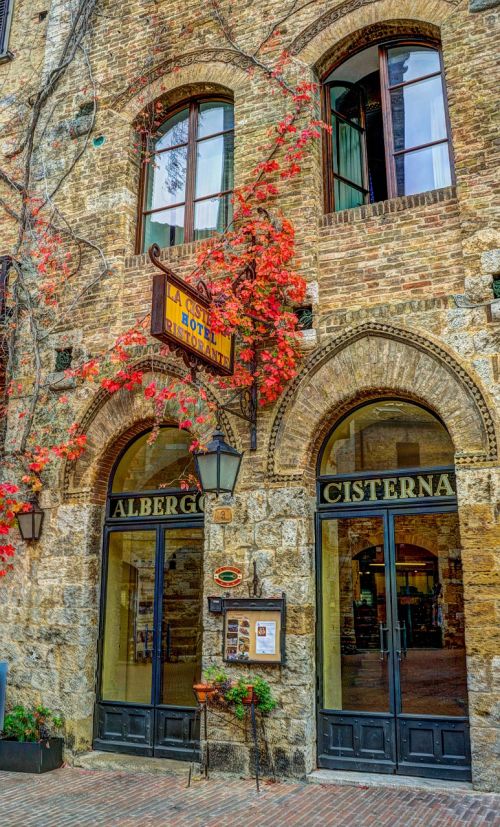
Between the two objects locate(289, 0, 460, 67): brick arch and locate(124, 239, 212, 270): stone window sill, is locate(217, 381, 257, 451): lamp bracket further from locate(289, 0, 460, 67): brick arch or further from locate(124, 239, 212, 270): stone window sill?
locate(289, 0, 460, 67): brick arch

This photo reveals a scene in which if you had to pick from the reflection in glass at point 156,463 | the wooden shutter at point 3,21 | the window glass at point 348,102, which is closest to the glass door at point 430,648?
Answer: the reflection in glass at point 156,463

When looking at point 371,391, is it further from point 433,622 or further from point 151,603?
point 151,603

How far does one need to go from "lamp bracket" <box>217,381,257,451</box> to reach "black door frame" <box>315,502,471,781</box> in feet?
4.15

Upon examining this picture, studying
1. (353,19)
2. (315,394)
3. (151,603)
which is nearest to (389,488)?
(315,394)

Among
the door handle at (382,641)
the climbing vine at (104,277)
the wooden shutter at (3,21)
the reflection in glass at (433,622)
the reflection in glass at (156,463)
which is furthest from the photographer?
the wooden shutter at (3,21)

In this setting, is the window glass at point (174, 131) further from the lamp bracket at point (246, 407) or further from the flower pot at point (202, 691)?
the flower pot at point (202, 691)

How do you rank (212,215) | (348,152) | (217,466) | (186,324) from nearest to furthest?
(186,324) < (217,466) < (348,152) < (212,215)

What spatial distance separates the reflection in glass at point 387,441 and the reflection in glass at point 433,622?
580mm

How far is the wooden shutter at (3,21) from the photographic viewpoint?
416 inches

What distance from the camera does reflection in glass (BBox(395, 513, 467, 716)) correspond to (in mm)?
6246

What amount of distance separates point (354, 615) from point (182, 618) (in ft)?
6.08

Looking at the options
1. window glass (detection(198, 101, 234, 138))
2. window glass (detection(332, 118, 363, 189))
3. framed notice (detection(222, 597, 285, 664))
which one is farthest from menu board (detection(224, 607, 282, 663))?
window glass (detection(198, 101, 234, 138))

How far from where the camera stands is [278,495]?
701 centimetres

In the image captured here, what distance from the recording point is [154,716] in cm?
744
